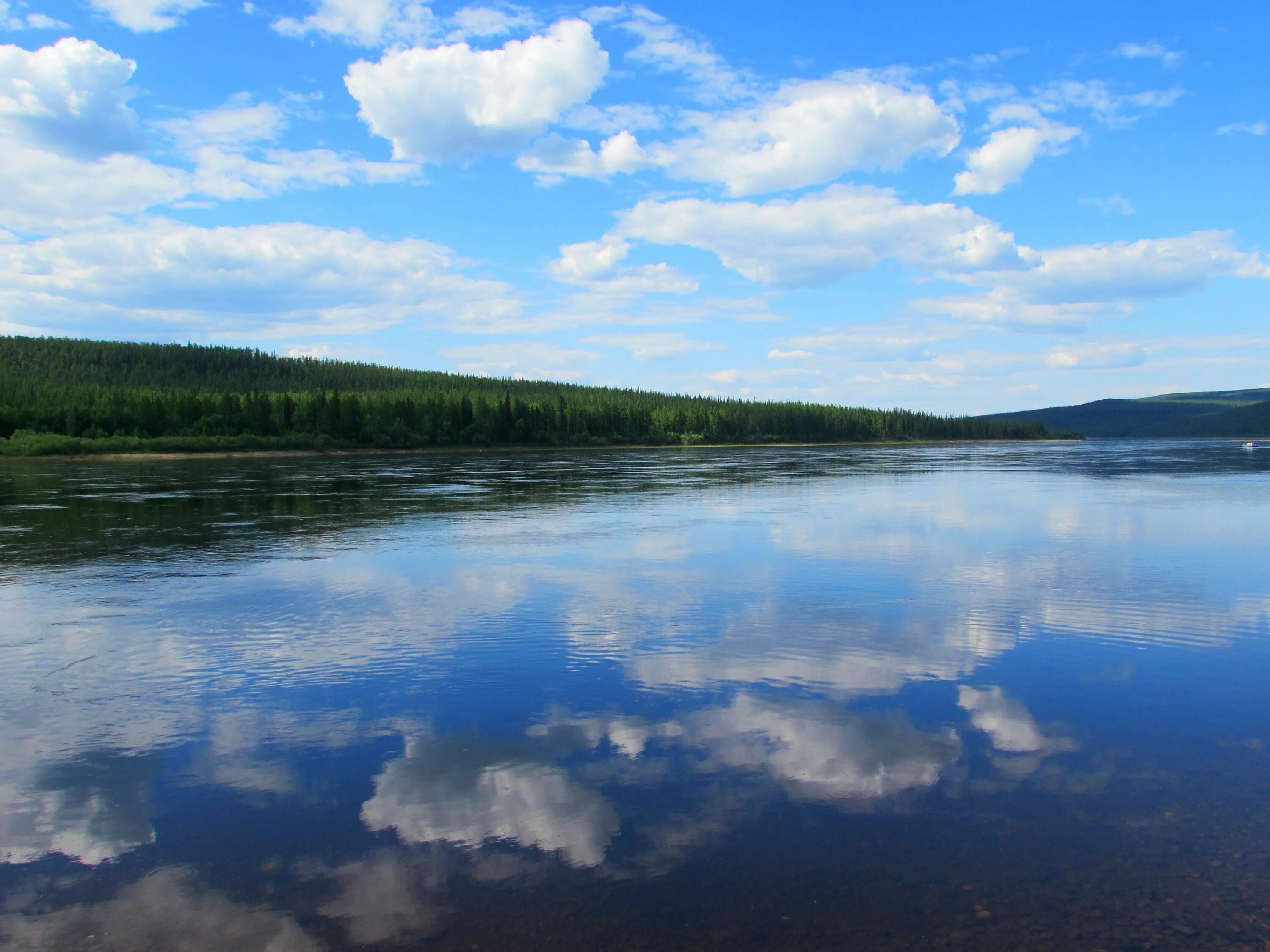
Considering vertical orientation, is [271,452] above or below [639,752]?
above

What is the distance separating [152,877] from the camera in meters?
7.13

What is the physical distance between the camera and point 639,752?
961 centimetres

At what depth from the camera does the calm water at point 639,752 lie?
6.52 meters

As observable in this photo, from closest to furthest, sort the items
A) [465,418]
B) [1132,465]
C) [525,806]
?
[525,806]
[1132,465]
[465,418]

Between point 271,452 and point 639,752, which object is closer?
point 639,752

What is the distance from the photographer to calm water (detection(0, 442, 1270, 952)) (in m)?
6.52

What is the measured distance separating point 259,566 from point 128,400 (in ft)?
445

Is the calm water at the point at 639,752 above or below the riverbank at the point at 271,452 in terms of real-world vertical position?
below

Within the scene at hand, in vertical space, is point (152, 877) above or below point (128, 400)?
below

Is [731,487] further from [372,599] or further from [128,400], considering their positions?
[128,400]

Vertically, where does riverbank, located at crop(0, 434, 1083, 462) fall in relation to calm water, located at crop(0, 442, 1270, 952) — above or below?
above

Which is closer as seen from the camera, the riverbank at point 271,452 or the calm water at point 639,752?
the calm water at point 639,752

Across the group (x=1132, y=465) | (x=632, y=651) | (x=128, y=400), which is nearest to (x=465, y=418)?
(x=128, y=400)

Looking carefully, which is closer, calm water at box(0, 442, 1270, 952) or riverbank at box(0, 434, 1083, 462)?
calm water at box(0, 442, 1270, 952)
